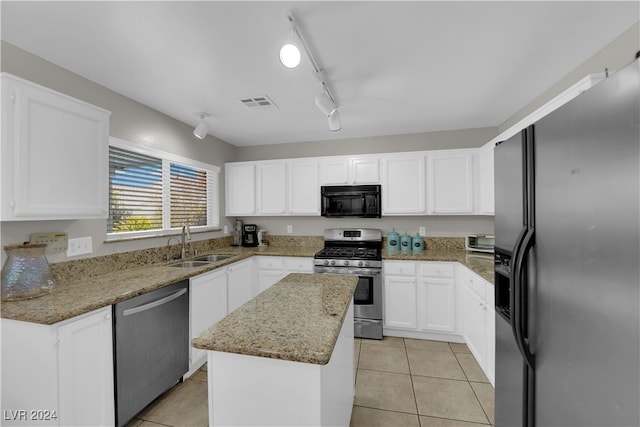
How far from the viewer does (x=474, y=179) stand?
10.3 ft

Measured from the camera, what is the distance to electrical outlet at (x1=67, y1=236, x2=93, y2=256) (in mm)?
1989

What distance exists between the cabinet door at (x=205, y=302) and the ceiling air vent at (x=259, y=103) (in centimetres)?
168

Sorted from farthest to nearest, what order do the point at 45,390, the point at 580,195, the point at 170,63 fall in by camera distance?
the point at 170,63, the point at 45,390, the point at 580,195

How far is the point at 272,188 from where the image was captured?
3.80 m

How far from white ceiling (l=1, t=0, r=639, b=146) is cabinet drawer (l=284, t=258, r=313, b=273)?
70.2 inches

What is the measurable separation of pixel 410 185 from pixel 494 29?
1921 mm

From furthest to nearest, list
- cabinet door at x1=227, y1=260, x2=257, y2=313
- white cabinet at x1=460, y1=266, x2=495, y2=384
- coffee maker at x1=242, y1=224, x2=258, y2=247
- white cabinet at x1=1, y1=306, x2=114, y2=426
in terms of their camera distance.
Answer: coffee maker at x1=242, y1=224, x2=258, y2=247
cabinet door at x1=227, y1=260, x2=257, y2=313
white cabinet at x1=460, y1=266, x2=495, y2=384
white cabinet at x1=1, y1=306, x2=114, y2=426

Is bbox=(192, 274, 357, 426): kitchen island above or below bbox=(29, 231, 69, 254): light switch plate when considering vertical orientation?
below

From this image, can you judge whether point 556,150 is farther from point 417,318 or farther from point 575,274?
point 417,318

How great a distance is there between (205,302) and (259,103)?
195 centimetres

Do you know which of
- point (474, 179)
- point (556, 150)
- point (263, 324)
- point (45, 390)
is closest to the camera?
point (556, 150)

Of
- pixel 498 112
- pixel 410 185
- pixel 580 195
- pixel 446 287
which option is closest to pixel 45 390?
pixel 580 195

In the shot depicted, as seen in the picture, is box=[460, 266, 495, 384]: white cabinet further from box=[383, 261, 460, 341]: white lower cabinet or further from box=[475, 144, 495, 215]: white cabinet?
box=[475, 144, 495, 215]: white cabinet

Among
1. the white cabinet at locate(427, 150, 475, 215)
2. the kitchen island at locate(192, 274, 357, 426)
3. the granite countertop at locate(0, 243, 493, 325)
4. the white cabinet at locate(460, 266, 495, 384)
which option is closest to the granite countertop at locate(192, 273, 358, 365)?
the kitchen island at locate(192, 274, 357, 426)
